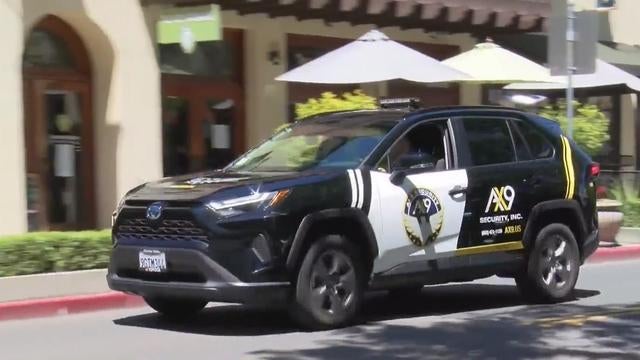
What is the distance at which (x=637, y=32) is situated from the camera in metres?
24.8

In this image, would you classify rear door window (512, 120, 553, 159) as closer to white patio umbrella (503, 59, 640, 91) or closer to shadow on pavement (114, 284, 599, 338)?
shadow on pavement (114, 284, 599, 338)

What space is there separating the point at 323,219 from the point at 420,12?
962 cm

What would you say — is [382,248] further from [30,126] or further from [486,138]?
[30,126]

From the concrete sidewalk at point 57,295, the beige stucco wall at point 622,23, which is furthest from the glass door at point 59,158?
the beige stucco wall at point 622,23

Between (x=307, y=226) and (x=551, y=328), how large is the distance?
225 cm

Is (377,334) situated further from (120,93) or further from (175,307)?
(120,93)

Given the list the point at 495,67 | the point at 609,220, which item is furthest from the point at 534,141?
the point at 495,67

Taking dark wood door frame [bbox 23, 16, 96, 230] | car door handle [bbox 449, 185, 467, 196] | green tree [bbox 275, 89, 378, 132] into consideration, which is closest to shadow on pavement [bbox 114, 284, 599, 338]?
car door handle [bbox 449, 185, 467, 196]

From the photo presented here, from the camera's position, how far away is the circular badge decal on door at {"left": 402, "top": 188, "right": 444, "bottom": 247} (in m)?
9.93

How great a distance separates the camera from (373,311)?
11.1 m

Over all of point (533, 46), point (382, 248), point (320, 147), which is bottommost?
point (382, 248)

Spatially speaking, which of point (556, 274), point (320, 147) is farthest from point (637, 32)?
point (320, 147)

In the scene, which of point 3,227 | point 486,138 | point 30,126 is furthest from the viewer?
point 30,126

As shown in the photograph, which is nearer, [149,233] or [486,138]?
[149,233]
